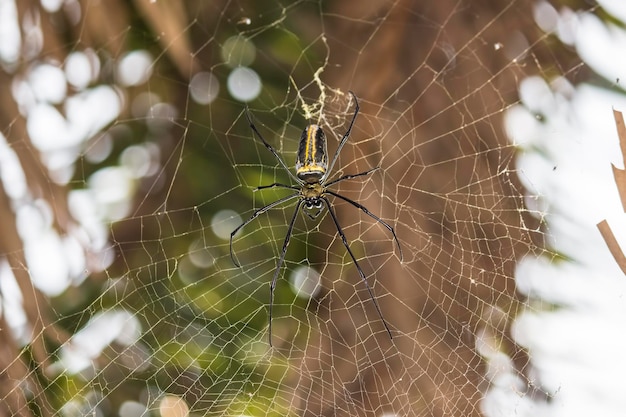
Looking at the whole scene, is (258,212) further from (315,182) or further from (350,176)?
(350,176)

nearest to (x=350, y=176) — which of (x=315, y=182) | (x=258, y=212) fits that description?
(x=315, y=182)

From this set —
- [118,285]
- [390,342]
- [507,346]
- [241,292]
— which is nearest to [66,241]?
[118,285]

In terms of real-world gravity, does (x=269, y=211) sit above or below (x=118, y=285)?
above

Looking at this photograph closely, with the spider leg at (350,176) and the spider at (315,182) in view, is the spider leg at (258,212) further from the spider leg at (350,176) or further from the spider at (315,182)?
the spider leg at (350,176)

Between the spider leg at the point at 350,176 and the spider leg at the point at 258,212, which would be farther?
the spider leg at the point at 258,212

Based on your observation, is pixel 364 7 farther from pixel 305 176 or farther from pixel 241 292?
pixel 241 292

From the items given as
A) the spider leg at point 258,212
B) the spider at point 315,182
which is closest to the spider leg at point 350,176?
the spider at point 315,182

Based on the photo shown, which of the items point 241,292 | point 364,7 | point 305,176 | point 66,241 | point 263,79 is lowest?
point 241,292

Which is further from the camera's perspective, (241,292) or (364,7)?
(241,292)
